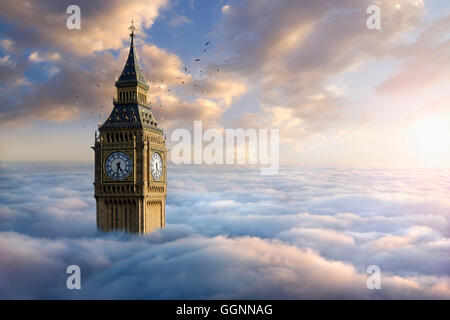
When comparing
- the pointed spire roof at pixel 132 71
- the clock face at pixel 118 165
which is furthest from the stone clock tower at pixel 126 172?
the pointed spire roof at pixel 132 71

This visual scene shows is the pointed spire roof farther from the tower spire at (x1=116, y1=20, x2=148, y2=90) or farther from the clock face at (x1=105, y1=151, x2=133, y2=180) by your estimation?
the clock face at (x1=105, y1=151, x2=133, y2=180)

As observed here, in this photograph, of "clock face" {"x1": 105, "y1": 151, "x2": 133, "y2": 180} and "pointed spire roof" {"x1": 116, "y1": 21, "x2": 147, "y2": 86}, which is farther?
"pointed spire roof" {"x1": 116, "y1": 21, "x2": 147, "y2": 86}

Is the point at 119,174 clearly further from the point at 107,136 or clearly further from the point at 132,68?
the point at 132,68

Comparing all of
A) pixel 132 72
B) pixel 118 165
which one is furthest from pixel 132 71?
pixel 118 165

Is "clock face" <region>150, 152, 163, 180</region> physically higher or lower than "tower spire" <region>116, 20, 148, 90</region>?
lower

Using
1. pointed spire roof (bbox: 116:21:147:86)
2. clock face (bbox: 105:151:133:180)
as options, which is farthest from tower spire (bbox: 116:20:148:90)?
clock face (bbox: 105:151:133:180)
